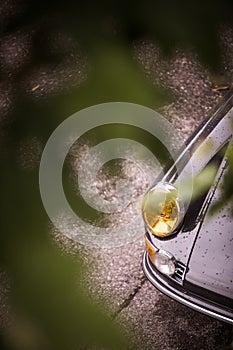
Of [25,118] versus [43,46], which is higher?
[43,46]

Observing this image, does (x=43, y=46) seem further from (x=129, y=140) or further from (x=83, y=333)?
(x=83, y=333)

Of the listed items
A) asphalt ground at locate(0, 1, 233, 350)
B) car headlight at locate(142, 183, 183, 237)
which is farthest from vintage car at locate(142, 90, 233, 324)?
asphalt ground at locate(0, 1, 233, 350)

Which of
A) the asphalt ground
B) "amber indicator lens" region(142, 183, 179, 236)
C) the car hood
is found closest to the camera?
the car hood

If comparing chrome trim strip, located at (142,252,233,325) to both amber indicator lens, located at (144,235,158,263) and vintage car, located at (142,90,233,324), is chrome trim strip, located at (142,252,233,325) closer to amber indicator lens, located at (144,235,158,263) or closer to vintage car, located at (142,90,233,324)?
vintage car, located at (142,90,233,324)

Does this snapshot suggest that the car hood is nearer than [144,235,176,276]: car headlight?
Yes

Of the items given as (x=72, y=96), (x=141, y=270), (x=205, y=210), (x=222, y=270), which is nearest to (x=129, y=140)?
(x=72, y=96)

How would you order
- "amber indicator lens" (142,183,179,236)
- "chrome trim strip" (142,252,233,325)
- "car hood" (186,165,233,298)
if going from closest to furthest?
1. "car hood" (186,165,233,298)
2. "chrome trim strip" (142,252,233,325)
3. "amber indicator lens" (142,183,179,236)

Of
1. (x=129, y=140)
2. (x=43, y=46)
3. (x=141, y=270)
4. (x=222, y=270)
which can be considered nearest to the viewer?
(x=222, y=270)
